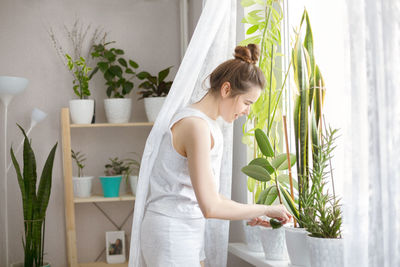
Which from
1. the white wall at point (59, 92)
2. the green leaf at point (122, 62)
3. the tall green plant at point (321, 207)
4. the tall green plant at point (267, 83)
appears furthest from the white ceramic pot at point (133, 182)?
the tall green plant at point (321, 207)

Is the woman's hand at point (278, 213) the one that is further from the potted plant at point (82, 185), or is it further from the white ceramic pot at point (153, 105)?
the potted plant at point (82, 185)

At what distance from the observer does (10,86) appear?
2.96 meters

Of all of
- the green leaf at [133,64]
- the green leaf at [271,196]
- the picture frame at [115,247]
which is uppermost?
the green leaf at [133,64]

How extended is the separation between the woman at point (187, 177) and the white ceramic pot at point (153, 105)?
1.46m

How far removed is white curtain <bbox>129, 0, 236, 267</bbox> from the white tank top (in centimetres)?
14

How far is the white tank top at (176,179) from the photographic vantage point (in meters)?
1.62

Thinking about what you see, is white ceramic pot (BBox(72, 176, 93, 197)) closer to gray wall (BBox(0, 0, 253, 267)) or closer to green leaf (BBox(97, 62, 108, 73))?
gray wall (BBox(0, 0, 253, 267))

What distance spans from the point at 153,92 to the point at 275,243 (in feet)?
5.45

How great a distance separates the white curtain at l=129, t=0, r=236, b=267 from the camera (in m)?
1.80

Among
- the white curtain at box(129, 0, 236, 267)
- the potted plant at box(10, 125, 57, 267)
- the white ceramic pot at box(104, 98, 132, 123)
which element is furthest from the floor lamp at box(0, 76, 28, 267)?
the white curtain at box(129, 0, 236, 267)

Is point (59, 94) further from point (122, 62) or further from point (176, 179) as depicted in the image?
point (176, 179)

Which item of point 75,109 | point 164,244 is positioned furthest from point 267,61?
point 75,109

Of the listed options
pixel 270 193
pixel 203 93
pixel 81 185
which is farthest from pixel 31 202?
pixel 270 193

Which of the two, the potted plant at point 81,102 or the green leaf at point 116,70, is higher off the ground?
the green leaf at point 116,70
